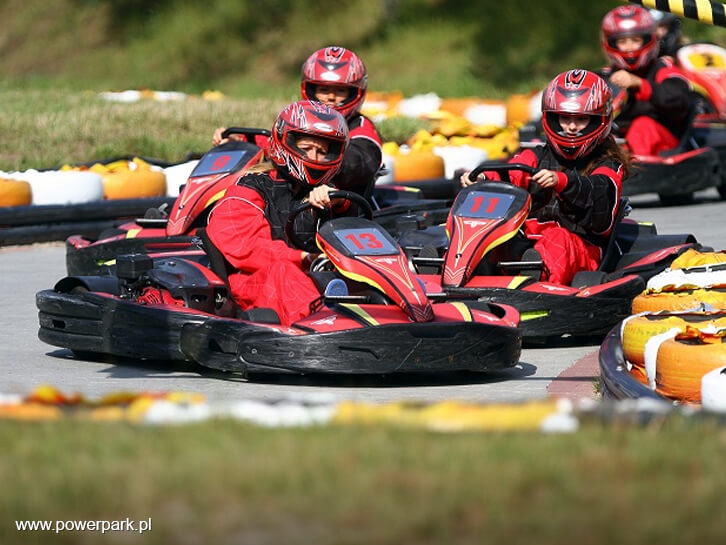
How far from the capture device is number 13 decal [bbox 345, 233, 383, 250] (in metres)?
5.85

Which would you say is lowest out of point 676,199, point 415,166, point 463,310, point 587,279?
point 676,199

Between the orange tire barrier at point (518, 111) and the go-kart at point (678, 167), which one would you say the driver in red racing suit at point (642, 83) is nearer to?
the go-kart at point (678, 167)

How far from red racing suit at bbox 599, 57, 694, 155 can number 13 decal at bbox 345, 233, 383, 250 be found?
5755 mm

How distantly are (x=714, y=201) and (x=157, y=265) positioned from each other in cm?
733

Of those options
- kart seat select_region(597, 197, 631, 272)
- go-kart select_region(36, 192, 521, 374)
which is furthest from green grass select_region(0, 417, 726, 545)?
kart seat select_region(597, 197, 631, 272)

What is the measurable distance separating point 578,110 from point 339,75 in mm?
1685

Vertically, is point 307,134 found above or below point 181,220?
above

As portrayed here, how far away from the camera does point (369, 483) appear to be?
2975mm

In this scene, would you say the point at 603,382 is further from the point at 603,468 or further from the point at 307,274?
the point at 603,468

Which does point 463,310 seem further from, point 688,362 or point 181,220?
point 181,220

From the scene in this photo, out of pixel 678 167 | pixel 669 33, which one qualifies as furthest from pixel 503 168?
pixel 669 33

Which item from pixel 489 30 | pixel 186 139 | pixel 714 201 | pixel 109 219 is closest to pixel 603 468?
pixel 109 219

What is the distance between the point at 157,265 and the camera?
6.39m

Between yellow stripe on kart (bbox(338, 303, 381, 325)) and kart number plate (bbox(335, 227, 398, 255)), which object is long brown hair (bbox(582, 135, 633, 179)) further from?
yellow stripe on kart (bbox(338, 303, 381, 325))
